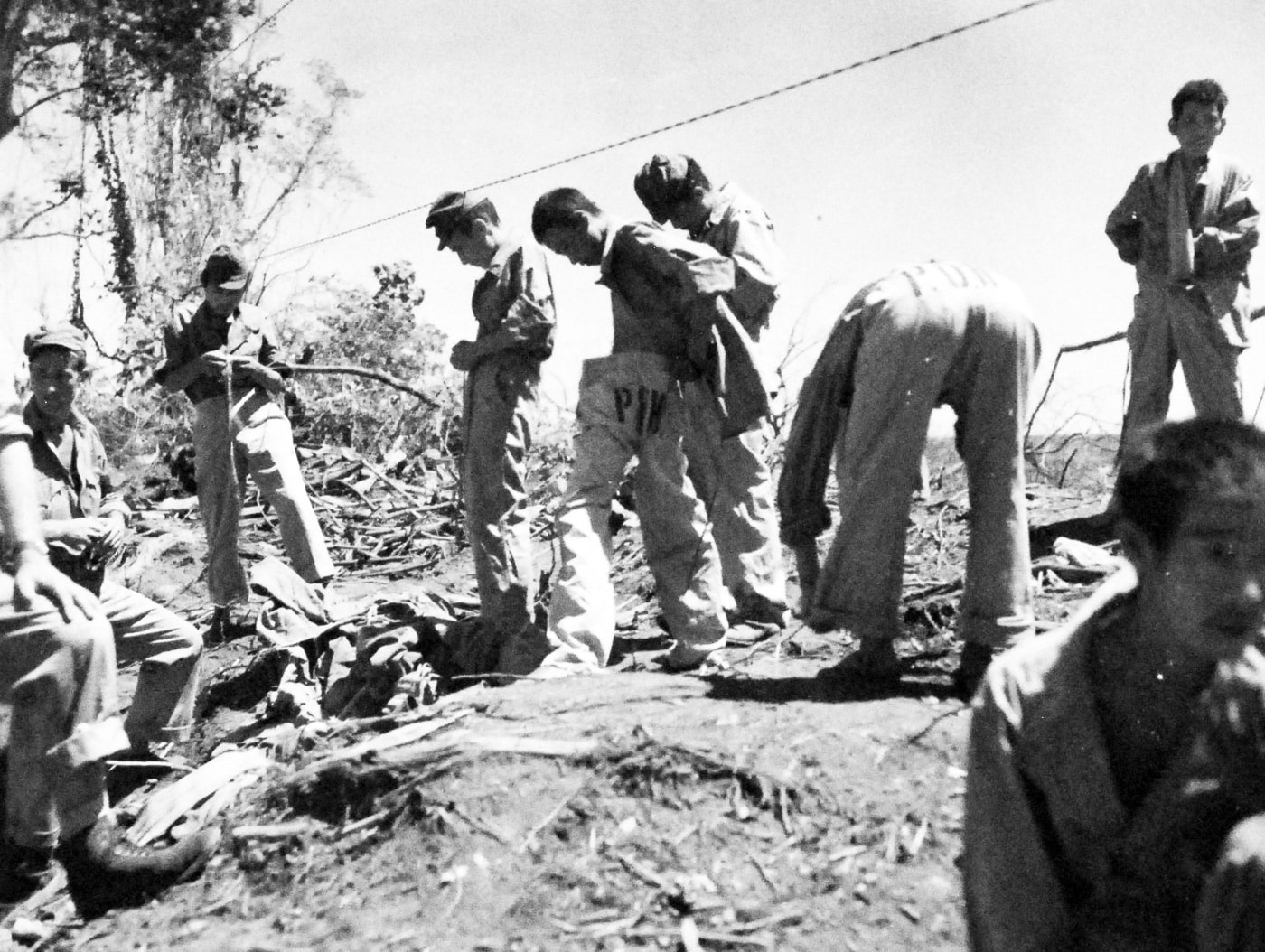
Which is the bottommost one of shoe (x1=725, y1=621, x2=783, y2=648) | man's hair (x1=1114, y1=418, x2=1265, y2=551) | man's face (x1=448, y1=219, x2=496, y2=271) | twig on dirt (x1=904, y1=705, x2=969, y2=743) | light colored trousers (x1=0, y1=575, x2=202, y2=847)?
twig on dirt (x1=904, y1=705, x2=969, y2=743)

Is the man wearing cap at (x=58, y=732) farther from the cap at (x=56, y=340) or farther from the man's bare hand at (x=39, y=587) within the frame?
the cap at (x=56, y=340)

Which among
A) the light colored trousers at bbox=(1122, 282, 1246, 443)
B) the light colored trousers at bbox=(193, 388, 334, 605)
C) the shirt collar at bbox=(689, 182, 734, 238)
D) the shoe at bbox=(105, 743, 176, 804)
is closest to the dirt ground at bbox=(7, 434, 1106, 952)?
the shoe at bbox=(105, 743, 176, 804)

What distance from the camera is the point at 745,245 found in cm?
591

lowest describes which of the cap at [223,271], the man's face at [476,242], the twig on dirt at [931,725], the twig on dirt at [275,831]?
the twig on dirt at [275,831]

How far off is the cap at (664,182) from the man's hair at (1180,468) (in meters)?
3.84

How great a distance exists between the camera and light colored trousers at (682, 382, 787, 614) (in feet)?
19.3

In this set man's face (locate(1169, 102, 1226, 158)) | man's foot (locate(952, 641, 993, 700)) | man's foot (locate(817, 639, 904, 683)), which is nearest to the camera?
man's foot (locate(952, 641, 993, 700))

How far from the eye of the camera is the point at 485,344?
246 inches

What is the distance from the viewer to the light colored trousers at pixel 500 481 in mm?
6344

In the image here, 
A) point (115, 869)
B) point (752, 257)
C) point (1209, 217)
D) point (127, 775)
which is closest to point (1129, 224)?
point (1209, 217)

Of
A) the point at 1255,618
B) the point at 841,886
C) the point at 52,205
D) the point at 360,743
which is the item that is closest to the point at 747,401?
the point at 360,743

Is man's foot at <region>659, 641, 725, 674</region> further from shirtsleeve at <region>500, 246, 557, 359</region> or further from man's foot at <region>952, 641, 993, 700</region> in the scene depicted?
shirtsleeve at <region>500, 246, 557, 359</region>

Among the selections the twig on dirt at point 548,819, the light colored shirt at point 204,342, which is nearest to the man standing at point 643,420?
the twig on dirt at point 548,819

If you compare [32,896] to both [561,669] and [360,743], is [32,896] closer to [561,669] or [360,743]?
[360,743]
